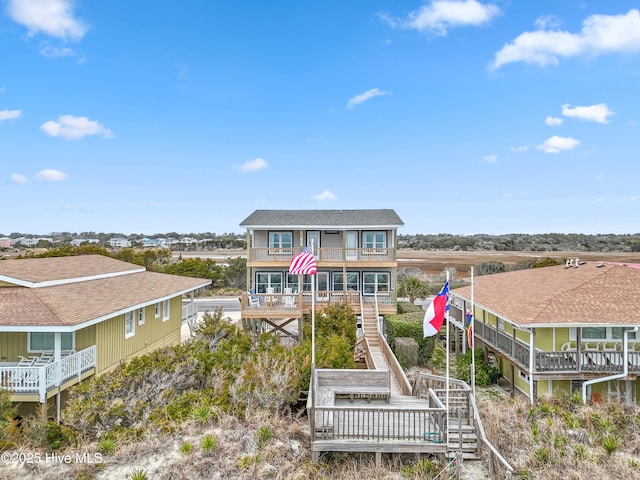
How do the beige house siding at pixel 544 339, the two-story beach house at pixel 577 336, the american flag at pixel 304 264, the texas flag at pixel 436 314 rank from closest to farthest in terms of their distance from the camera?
the texas flag at pixel 436 314 → the american flag at pixel 304 264 → the two-story beach house at pixel 577 336 → the beige house siding at pixel 544 339

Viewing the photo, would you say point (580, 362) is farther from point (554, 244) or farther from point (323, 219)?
point (554, 244)

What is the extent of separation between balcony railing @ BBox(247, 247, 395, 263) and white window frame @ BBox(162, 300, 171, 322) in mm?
5519

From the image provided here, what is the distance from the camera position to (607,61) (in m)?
24.8

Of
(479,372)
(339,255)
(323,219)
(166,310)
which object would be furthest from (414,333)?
(166,310)

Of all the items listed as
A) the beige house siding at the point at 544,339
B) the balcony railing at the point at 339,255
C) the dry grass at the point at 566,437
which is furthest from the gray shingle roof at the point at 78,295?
the beige house siding at the point at 544,339

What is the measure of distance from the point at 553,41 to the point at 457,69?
6.91 m

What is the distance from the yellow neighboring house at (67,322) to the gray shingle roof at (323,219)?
7.32m

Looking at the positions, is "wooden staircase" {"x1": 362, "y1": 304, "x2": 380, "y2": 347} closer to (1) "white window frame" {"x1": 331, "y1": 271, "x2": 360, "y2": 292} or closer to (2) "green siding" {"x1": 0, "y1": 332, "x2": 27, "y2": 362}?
(1) "white window frame" {"x1": 331, "y1": 271, "x2": 360, "y2": 292}

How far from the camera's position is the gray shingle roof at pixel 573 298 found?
14555 millimetres

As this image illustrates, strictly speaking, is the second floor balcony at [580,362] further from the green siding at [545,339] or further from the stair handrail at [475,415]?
the stair handrail at [475,415]

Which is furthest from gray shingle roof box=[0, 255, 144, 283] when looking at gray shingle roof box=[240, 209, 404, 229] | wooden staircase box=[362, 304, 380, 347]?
wooden staircase box=[362, 304, 380, 347]

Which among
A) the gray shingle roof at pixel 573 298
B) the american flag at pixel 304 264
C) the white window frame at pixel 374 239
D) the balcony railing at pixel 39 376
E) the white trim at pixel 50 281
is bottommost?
the balcony railing at pixel 39 376

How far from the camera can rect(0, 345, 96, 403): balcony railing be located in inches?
474

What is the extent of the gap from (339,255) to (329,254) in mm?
622
